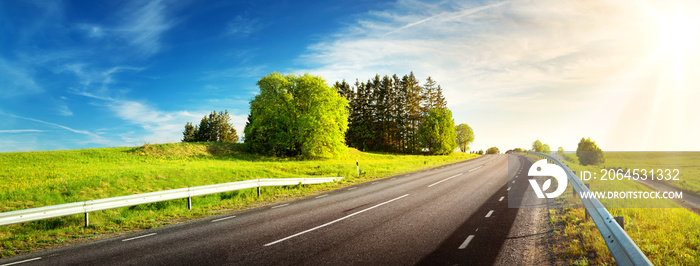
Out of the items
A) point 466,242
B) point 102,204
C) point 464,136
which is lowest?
point 466,242

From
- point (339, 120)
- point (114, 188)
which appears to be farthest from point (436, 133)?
A: point (114, 188)

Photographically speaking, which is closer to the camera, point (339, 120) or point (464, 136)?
point (339, 120)

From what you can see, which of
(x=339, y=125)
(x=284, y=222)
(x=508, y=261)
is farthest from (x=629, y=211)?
(x=339, y=125)

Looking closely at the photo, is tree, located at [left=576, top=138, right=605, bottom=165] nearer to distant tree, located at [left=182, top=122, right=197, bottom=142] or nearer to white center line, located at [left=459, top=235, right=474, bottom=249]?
white center line, located at [left=459, top=235, right=474, bottom=249]

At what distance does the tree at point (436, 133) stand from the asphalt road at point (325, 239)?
51953mm

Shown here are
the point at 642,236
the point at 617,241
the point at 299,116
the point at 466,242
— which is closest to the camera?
the point at 617,241

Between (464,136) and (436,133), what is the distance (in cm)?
3748

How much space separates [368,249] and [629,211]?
24.2 feet

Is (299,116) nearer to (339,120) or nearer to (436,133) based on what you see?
(339,120)

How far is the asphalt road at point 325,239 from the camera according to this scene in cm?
577

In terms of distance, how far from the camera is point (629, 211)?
322 inches

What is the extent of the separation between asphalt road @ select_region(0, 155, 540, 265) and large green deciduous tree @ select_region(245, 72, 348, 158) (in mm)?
27902

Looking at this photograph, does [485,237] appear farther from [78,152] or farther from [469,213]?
[78,152]

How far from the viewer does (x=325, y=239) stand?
6938 millimetres
